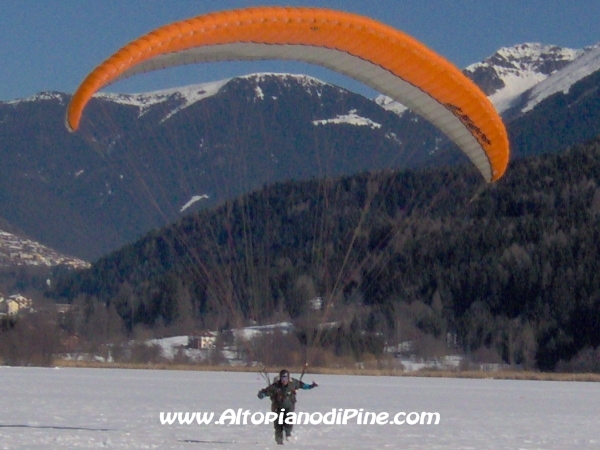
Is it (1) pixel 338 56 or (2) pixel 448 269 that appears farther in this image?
(2) pixel 448 269

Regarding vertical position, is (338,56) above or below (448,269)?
below

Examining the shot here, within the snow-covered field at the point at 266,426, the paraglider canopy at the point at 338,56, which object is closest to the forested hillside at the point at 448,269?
the snow-covered field at the point at 266,426

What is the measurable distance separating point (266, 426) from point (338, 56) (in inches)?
317

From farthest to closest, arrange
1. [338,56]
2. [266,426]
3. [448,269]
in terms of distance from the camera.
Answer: [448,269] < [266,426] < [338,56]

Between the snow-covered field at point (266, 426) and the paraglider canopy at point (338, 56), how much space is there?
5190mm

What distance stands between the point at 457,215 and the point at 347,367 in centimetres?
4571

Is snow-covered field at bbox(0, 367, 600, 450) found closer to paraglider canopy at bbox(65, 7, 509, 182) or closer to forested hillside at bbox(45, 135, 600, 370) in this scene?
paraglider canopy at bbox(65, 7, 509, 182)

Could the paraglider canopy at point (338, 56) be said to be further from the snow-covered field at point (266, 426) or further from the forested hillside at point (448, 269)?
the forested hillside at point (448, 269)

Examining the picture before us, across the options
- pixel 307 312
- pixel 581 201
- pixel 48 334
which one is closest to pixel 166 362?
pixel 48 334

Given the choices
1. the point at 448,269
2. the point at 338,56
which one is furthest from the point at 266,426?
the point at 448,269

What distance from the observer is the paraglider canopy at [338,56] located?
15.4 metres

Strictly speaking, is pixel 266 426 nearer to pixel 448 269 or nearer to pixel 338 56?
pixel 338 56

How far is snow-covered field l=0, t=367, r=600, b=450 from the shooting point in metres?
18.1

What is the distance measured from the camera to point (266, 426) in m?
21.4
